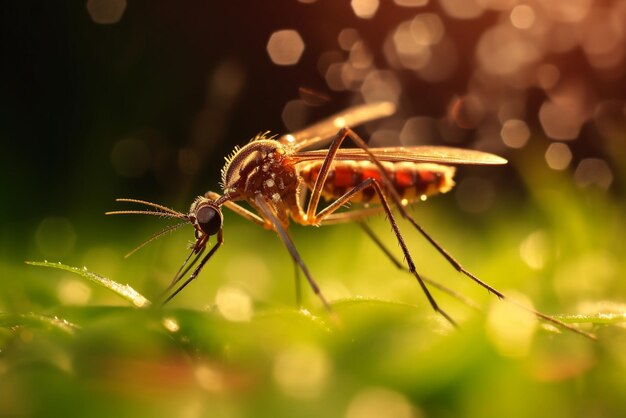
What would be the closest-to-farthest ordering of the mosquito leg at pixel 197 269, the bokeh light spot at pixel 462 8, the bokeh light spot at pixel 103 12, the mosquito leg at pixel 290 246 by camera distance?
the mosquito leg at pixel 290 246
the mosquito leg at pixel 197 269
the bokeh light spot at pixel 103 12
the bokeh light spot at pixel 462 8

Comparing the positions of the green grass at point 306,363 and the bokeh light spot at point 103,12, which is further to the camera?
the bokeh light spot at point 103,12

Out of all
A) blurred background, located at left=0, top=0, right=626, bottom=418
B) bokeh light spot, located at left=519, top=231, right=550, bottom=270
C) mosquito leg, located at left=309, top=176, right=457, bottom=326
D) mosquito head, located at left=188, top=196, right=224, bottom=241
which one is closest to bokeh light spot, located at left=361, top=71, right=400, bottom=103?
blurred background, located at left=0, top=0, right=626, bottom=418

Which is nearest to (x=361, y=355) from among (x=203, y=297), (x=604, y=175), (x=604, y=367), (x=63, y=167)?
(x=604, y=367)

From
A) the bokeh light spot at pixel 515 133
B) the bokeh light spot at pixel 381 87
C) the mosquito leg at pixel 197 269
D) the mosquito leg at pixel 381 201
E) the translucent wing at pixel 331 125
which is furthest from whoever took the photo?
the bokeh light spot at pixel 381 87

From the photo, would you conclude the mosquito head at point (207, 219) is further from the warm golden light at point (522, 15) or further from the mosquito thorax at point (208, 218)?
the warm golden light at point (522, 15)

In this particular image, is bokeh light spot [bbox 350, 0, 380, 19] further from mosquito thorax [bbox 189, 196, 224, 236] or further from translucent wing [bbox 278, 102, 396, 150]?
mosquito thorax [bbox 189, 196, 224, 236]

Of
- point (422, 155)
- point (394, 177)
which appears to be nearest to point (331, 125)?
point (394, 177)

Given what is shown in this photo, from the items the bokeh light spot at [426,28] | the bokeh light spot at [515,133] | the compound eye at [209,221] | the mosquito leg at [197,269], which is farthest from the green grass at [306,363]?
the bokeh light spot at [426,28]
